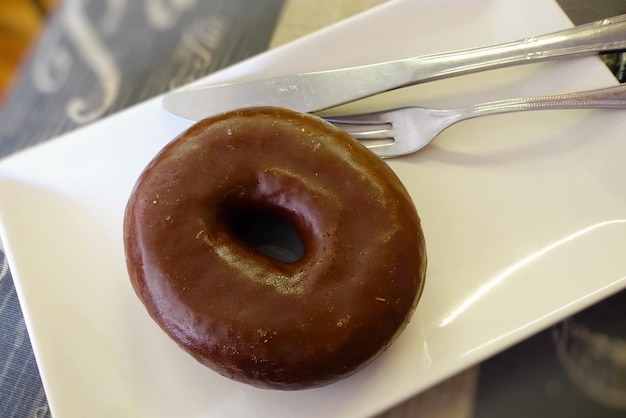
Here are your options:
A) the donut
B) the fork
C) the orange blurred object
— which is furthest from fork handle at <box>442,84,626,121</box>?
the orange blurred object

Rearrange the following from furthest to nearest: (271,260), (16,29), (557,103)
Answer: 1. (16,29)
2. (557,103)
3. (271,260)

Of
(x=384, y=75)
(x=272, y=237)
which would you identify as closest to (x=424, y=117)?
(x=384, y=75)

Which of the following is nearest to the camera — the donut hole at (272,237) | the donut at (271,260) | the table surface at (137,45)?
the donut at (271,260)

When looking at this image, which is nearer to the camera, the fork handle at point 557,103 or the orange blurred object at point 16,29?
the fork handle at point 557,103

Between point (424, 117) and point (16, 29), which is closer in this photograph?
point (424, 117)

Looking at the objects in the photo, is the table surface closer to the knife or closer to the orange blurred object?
the orange blurred object

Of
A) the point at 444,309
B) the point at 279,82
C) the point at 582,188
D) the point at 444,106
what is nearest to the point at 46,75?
the point at 279,82

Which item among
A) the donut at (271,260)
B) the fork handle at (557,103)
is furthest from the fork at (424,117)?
the donut at (271,260)

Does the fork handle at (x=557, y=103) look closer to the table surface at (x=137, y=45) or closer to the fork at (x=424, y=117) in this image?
the fork at (x=424, y=117)

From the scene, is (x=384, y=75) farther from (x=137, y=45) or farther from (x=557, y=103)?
(x=137, y=45)
